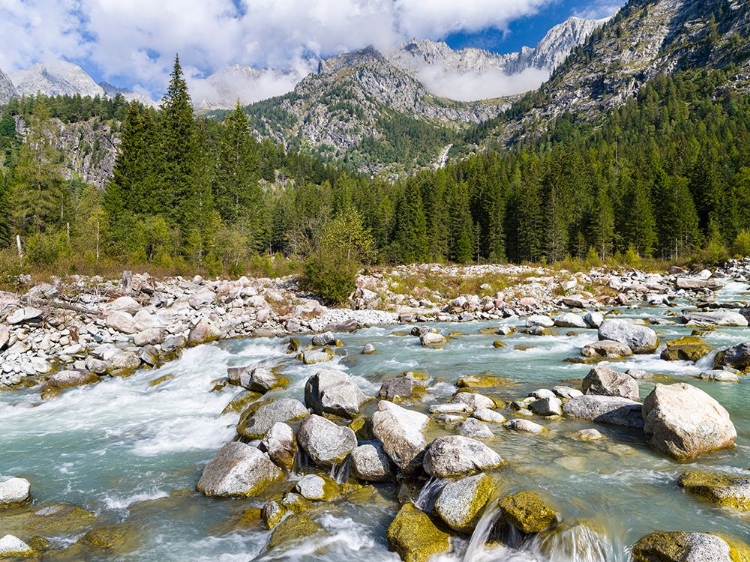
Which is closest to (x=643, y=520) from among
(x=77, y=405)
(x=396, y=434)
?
(x=396, y=434)

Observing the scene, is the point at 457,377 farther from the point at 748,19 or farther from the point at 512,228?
the point at 748,19

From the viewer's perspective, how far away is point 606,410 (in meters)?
9.06

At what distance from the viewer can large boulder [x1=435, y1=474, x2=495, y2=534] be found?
230 inches

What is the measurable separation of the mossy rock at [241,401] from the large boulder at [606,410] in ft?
26.5

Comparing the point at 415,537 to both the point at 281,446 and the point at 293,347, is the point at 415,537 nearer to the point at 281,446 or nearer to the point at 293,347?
the point at 281,446

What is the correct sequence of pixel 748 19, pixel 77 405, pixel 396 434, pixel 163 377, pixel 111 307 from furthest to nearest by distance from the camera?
pixel 748 19 < pixel 111 307 < pixel 163 377 < pixel 77 405 < pixel 396 434

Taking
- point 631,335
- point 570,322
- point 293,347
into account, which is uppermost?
point 631,335

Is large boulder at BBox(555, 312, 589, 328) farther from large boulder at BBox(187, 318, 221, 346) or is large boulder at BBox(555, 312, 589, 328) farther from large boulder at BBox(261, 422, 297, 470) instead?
large boulder at BBox(187, 318, 221, 346)

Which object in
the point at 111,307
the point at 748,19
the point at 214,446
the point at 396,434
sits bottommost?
the point at 214,446

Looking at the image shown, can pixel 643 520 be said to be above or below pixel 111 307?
below

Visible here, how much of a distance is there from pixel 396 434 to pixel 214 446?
474 centimetres

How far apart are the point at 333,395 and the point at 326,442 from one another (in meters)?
2.15

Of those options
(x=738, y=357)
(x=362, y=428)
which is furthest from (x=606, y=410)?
(x=738, y=357)

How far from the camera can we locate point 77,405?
12.8 meters
